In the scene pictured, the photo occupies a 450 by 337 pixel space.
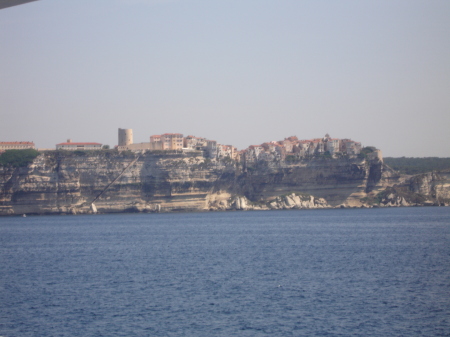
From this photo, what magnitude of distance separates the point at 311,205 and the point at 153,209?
28.5 metres

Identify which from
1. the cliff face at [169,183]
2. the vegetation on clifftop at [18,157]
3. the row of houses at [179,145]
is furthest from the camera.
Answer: the row of houses at [179,145]

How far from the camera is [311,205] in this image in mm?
102562

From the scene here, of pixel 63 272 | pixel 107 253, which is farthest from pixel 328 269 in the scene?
pixel 107 253

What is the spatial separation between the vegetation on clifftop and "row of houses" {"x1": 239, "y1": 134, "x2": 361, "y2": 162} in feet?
130

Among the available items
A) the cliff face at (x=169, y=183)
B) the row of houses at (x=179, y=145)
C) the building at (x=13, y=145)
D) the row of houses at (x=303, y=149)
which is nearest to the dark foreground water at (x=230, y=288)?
the cliff face at (x=169, y=183)

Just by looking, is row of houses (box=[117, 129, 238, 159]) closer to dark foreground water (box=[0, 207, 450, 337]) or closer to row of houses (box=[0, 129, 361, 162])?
row of houses (box=[0, 129, 361, 162])

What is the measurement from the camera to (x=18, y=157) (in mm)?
98562

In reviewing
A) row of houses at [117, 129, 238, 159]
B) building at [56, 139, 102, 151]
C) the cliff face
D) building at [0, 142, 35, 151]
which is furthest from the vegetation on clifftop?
building at [0, 142, 35, 151]

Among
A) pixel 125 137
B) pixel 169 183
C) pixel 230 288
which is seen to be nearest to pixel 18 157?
pixel 125 137

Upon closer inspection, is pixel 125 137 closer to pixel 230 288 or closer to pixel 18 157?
pixel 18 157

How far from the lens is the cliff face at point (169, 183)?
96.6 metres

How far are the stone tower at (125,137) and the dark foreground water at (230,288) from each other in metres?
65.9

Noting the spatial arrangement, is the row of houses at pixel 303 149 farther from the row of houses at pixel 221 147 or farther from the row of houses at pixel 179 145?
the row of houses at pixel 179 145

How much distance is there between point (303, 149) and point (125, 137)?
36.5 meters
